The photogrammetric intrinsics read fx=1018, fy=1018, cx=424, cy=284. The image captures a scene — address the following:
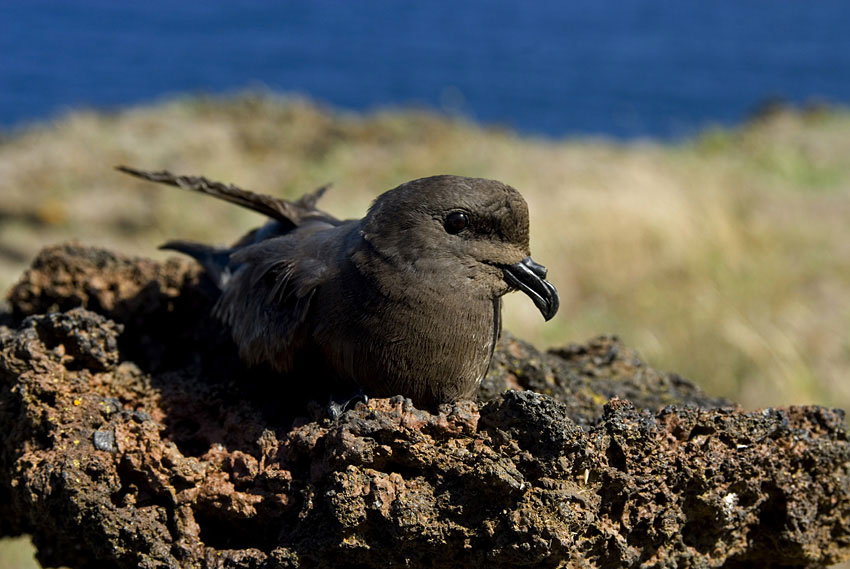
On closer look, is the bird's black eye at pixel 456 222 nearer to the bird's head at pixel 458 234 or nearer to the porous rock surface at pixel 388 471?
the bird's head at pixel 458 234

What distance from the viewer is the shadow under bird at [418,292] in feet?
12.3

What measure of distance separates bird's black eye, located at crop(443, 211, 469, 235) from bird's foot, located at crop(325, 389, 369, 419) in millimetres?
693

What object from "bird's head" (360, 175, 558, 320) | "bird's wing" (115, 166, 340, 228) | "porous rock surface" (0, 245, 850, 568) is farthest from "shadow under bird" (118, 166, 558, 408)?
"bird's wing" (115, 166, 340, 228)

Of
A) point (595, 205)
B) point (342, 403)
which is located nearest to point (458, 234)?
point (342, 403)

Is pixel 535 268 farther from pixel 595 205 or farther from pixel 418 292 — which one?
pixel 595 205

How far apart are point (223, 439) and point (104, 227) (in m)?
8.21

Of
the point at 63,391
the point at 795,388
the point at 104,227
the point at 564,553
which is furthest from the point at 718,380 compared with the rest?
the point at 104,227

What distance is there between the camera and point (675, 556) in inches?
150

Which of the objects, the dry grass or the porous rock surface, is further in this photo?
the dry grass

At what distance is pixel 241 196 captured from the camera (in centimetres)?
454

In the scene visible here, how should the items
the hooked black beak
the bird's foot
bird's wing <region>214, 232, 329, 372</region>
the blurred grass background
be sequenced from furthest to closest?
the blurred grass background → bird's wing <region>214, 232, 329, 372</region> → the hooked black beak → the bird's foot

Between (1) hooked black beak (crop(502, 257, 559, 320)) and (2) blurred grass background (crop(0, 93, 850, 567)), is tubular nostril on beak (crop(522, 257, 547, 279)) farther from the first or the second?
(2) blurred grass background (crop(0, 93, 850, 567))

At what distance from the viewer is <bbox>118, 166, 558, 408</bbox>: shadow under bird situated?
374 cm

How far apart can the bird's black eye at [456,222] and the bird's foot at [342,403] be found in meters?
0.69
